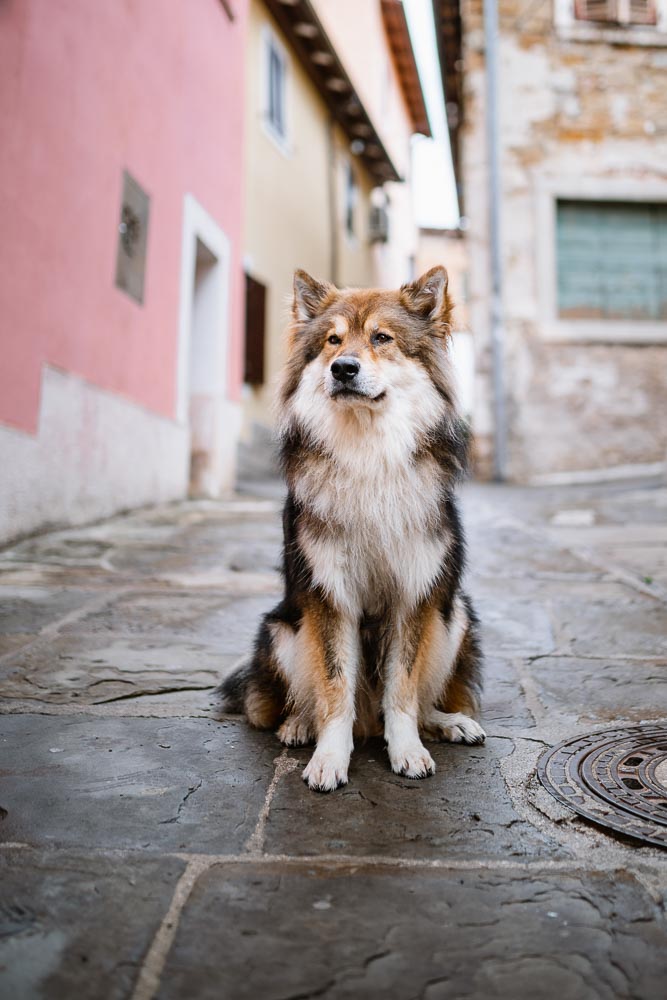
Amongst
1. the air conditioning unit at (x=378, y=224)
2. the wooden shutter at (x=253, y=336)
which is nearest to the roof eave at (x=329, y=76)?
the air conditioning unit at (x=378, y=224)

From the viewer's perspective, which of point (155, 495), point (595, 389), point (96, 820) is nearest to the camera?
point (96, 820)

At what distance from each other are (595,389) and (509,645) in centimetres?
889

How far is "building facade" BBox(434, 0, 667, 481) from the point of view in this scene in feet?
37.1

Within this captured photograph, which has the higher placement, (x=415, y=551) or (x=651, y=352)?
(x=651, y=352)

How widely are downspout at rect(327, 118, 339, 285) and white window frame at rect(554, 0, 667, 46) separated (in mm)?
5541

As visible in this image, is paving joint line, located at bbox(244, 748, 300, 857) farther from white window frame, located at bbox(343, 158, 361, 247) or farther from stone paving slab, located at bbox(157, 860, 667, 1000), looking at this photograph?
white window frame, located at bbox(343, 158, 361, 247)

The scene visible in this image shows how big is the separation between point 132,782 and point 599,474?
33.7 ft

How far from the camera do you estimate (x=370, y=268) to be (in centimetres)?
1958

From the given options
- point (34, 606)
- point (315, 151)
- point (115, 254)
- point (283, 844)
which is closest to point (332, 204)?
point (315, 151)

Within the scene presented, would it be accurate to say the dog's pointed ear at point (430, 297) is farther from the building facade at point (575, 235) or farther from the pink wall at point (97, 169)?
the building facade at point (575, 235)

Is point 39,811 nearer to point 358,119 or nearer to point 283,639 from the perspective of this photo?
point 283,639

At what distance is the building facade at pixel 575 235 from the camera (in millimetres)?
11320

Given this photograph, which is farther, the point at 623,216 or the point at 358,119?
the point at 358,119

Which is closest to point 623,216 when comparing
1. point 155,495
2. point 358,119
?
point 358,119
